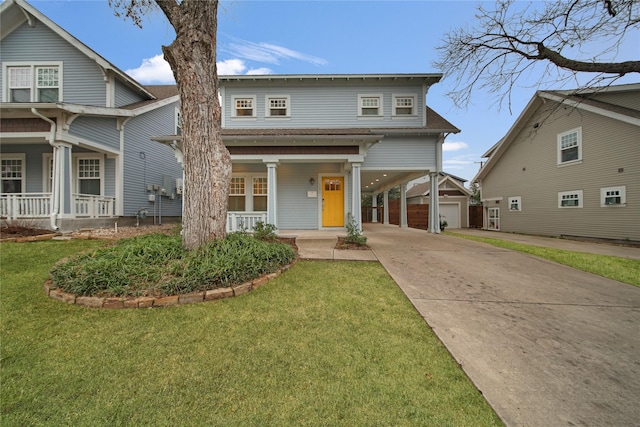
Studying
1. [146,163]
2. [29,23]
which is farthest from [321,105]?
[29,23]

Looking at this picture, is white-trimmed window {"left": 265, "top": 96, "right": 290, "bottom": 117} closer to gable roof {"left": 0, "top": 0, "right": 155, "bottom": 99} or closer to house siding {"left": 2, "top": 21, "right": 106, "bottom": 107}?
gable roof {"left": 0, "top": 0, "right": 155, "bottom": 99}

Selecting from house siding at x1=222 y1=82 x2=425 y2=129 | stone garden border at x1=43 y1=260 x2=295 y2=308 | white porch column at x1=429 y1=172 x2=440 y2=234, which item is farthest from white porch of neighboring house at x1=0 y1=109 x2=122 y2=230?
white porch column at x1=429 y1=172 x2=440 y2=234

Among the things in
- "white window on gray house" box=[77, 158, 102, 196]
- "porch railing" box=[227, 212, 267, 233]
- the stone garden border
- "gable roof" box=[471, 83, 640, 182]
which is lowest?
the stone garden border

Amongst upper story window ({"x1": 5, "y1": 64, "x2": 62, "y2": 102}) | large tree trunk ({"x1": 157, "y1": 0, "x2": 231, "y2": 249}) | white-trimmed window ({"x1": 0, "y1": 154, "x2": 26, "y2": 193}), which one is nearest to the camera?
large tree trunk ({"x1": 157, "y1": 0, "x2": 231, "y2": 249})

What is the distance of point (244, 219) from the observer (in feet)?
27.5

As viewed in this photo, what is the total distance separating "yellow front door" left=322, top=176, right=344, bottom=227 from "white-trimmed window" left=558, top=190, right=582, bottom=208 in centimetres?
1053

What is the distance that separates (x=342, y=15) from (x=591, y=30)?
6.97 metres

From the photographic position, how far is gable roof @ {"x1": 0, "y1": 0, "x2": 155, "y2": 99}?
925cm

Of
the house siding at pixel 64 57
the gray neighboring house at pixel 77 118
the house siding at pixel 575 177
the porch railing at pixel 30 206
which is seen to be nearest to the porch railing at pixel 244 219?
the gray neighboring house at pixel 77 118

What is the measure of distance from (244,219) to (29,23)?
11.3m

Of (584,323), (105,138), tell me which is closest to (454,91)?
(584,323)

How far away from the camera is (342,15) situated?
9.12 metres

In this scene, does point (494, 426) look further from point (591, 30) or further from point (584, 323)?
point (591, 30)

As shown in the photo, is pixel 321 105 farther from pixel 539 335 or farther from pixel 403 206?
pixel 539 335
